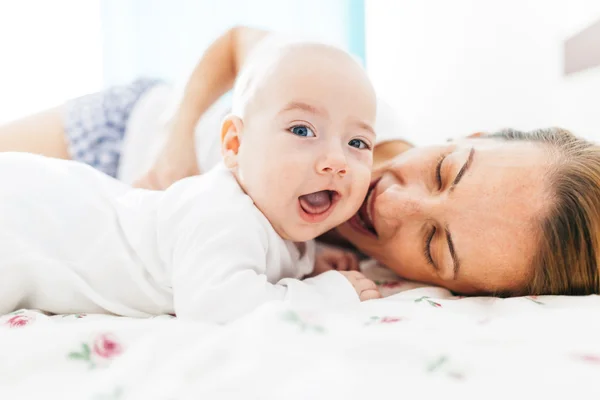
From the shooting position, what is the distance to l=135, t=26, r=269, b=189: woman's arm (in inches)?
54.6

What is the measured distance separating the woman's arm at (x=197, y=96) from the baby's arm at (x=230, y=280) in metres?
0.55

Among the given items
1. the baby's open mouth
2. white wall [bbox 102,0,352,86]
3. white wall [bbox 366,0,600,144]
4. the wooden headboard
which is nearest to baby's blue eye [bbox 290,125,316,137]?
the baby's open mouth

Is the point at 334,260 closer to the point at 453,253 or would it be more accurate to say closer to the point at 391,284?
the point at 391,284

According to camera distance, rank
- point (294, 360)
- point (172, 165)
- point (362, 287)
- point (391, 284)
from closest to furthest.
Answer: point (294, 360) < point (362, 287) < point (391, 284) < point (172, 165)

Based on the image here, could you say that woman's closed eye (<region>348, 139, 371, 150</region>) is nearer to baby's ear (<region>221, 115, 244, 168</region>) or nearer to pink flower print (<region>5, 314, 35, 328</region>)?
baby's ear (<region>221, 115, 244, 168</region>)

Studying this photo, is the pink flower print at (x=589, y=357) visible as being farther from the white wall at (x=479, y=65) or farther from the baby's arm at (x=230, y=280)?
the white wall at (x=479, y=65)

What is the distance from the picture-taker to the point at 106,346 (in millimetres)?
605

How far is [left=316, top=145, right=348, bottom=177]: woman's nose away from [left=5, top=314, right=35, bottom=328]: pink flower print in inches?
19.4

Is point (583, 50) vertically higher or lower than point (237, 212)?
higher

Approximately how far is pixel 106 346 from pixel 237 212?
334 mm

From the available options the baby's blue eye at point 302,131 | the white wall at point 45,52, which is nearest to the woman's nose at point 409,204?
the baby's blue eye at point 302,131

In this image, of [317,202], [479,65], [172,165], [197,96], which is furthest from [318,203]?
[479,65]

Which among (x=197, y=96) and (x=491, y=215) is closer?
(x=491, y=215)

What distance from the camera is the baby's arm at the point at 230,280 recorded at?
78 centimetres
